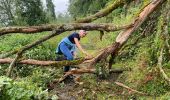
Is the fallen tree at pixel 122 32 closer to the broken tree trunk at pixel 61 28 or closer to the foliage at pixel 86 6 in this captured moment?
the broken tree trunk at pixel 61 28

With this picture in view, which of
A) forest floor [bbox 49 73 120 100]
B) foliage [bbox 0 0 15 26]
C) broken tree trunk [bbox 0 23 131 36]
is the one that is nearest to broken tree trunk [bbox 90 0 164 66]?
broken tree trunk [bbox 0 23 131 36]

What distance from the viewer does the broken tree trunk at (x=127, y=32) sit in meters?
6.92

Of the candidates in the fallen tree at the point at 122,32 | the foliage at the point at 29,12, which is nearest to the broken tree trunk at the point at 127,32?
the fallen tree at the point at 122,32

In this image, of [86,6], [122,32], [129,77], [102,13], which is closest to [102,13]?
[102,13]

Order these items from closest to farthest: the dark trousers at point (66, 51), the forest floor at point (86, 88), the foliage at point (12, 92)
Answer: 1. the foliage at point (12, 92)
2. the forest floor at point (86, 88)
3. the dark trousers at point (66, 51)

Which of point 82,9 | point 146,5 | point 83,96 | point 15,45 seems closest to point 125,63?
point 83,96

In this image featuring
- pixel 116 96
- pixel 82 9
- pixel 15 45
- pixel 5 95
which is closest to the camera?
pixel 5 95

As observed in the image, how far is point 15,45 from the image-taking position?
706 inches

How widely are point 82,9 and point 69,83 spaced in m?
26.8

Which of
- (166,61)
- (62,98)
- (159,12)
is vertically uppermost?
(159,12)

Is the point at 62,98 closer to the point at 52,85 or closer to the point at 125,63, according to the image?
the point at 52,85

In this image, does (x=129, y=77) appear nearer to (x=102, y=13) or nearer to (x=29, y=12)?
(x=102, y=13)

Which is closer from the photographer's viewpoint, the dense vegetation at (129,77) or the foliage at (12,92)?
the foliage at (12,92)

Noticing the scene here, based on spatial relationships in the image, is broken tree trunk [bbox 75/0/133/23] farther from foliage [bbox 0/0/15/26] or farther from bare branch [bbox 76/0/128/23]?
foliage [bbox 0/0/15/26]
